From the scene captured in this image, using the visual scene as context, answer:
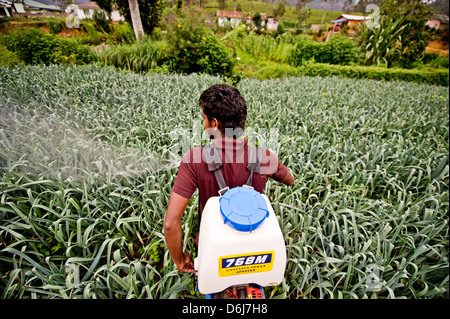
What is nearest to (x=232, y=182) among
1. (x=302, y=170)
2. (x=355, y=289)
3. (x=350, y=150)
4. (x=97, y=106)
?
(x=355, y=289)

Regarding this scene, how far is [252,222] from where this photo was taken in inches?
28.5

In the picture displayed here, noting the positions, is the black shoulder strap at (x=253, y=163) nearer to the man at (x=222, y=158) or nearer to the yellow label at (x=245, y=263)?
the man at (x=222, y=158)

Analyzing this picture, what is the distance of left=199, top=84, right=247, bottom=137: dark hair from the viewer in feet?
2.89

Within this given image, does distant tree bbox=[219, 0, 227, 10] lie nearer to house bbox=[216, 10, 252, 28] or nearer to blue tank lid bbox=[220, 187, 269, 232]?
house bbox=[216, 10, 252, 28]

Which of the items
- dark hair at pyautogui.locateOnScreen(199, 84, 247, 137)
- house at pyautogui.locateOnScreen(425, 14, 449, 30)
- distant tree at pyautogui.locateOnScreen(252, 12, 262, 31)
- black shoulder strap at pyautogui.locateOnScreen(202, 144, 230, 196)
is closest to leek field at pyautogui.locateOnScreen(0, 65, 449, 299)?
black shoulder strap at pyautogui.locateOnScreen(202, 144, 230, 196)

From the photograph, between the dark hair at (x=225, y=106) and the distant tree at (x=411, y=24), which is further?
the distant tree at (x=411, y=24)

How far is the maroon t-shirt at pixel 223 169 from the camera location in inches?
36.8

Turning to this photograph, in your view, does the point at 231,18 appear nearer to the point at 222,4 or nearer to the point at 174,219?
the point at 222,4

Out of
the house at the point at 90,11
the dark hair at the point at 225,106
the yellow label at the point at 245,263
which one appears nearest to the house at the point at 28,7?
the house at the point at 90,11

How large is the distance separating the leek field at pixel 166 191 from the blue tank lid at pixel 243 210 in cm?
83

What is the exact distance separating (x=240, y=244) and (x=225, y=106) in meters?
0.61

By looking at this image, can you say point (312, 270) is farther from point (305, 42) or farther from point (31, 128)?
point (305, 42)

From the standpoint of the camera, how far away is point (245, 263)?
777mm
